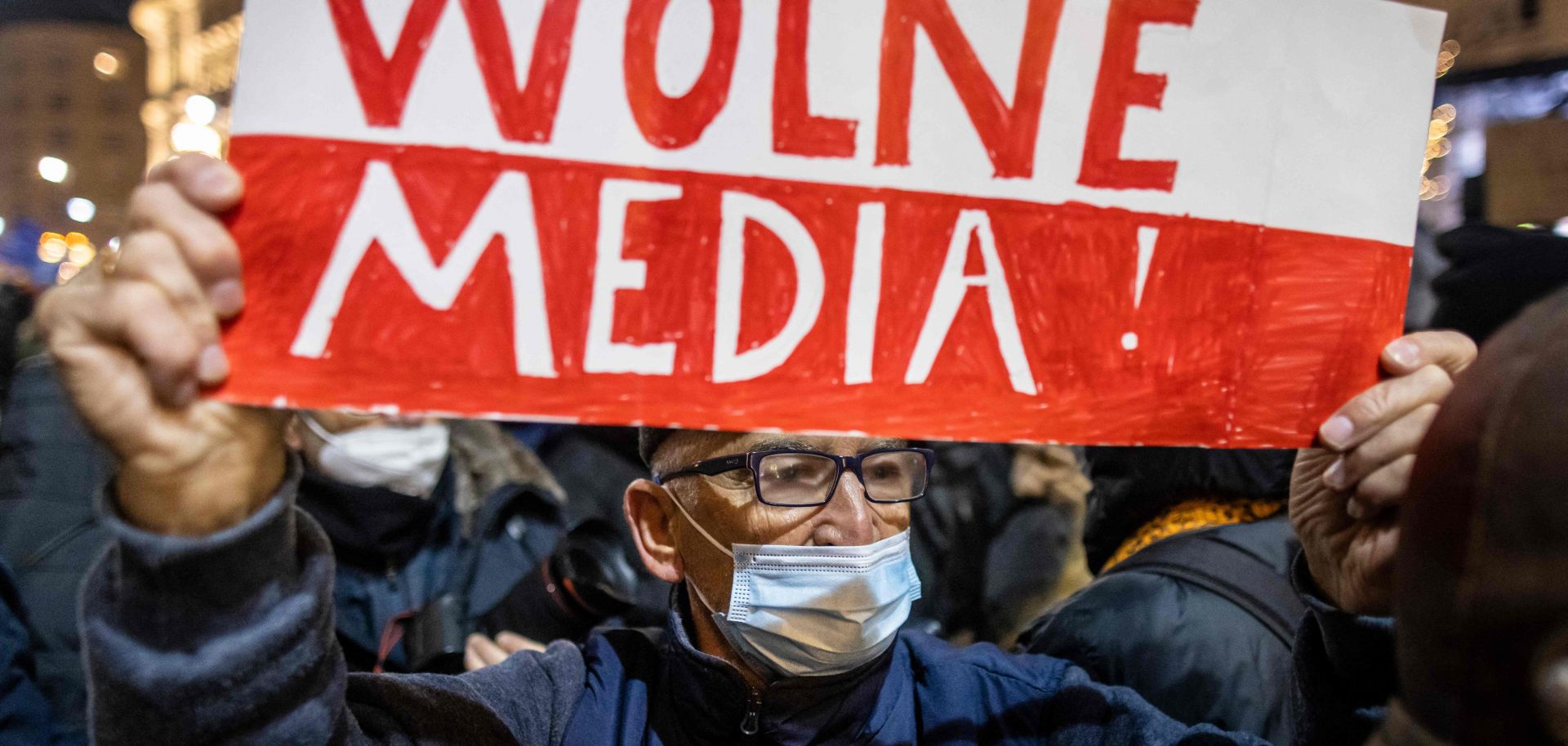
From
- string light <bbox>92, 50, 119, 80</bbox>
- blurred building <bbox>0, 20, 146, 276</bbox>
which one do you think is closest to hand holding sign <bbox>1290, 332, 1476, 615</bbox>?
blurred building <bbox>0, 20, 146, 276</bbox>

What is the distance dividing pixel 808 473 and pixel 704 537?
26cm

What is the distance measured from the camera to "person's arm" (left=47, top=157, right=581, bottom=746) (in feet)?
3.94

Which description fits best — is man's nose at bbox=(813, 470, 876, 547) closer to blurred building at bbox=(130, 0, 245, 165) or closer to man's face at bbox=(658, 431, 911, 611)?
man's face at bbox=(658, 431, 911, 611)

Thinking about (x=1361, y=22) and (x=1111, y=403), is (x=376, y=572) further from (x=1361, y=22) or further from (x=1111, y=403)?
(x=1361, y=22)

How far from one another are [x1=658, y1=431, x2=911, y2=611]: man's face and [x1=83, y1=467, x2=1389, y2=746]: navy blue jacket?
0.15 metres

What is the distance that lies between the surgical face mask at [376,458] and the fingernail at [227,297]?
2.37m

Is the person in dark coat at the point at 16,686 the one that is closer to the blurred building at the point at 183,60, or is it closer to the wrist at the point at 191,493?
the wrist at the point at 191,493

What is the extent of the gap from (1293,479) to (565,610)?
2.09m

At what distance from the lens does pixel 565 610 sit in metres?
3.04

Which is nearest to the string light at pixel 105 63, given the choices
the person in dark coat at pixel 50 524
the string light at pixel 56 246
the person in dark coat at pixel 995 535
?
the string light at pixel 56 246

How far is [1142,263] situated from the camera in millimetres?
1546

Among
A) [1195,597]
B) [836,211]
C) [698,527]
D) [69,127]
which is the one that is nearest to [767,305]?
[836,211]

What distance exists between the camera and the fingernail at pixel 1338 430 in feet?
5.16

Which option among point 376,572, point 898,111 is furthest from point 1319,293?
point 376,572
